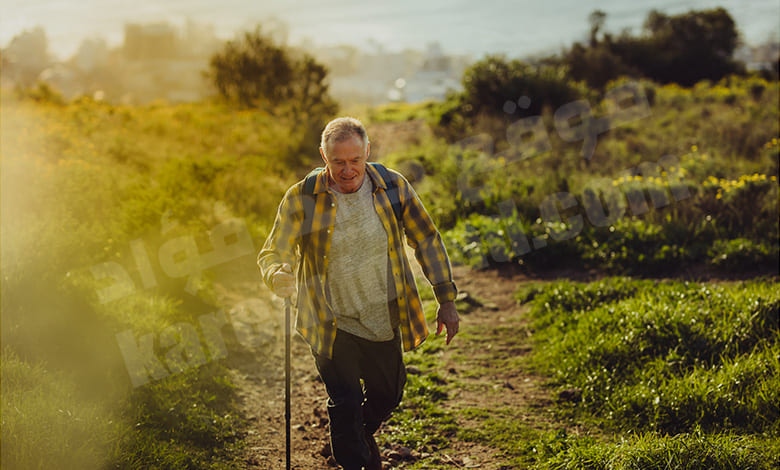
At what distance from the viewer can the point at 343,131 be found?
→ 9.73 feet

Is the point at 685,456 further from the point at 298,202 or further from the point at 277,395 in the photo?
the point at 277,395

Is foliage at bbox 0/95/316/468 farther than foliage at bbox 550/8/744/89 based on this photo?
No

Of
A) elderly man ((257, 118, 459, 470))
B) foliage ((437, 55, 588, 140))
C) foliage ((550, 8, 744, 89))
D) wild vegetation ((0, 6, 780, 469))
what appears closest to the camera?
elderly man ((257, 118, 459, 470))

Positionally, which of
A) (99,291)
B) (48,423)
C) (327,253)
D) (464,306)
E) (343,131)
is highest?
(343,131)

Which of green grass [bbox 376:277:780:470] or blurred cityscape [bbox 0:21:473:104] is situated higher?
blurred cityscape [bbox 0:21:473:104]

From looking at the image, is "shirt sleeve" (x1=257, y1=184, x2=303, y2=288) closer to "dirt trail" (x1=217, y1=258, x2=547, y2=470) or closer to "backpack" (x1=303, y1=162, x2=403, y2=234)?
"backpack" (x1=303, y1=162, x2=403, y2=234)

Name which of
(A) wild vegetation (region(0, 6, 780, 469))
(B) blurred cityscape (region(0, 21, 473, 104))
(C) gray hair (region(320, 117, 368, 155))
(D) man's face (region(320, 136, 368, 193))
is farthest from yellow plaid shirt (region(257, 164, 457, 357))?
(B) blurred cityscape (region(0, 21, 473, 104))

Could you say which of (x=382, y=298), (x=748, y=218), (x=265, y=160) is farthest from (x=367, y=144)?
(x=265, y=160)

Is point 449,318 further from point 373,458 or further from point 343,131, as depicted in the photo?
point 343,131

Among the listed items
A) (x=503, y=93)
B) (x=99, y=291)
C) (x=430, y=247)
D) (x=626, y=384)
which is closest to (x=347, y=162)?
(x=430, y=247)

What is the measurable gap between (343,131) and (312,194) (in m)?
0.42

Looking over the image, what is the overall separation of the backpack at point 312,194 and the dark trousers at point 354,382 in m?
0.67

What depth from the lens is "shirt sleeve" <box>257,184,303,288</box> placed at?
10.6 ft

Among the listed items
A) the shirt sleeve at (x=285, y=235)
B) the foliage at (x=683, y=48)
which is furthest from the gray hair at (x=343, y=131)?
the foliage at (x=683, y=48)
